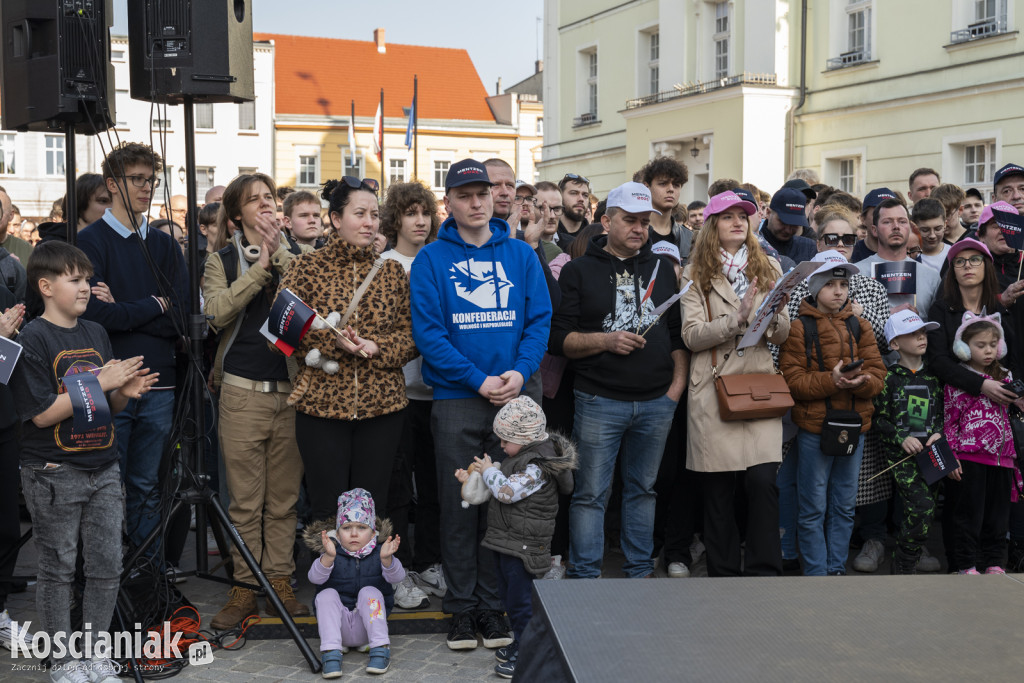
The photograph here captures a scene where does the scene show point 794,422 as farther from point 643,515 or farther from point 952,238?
point 952,238

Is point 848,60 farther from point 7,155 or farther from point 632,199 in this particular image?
point 7,155

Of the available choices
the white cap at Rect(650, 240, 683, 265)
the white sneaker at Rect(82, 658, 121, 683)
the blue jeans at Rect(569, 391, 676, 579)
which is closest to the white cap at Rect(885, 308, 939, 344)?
the white cap at Rect(650, 240, 683, 265)

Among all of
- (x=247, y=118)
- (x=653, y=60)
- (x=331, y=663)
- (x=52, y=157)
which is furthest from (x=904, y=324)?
(x=247, y=118)

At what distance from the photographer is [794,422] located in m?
5.64

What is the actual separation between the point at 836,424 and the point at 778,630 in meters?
3.81

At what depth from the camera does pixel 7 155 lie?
39281 mm

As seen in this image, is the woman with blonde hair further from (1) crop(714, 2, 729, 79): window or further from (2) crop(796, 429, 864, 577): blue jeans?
(1) crop(714, 2, 729, 79): window

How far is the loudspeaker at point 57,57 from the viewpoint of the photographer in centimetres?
536

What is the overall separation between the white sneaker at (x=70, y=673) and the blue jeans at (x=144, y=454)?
1047 mm

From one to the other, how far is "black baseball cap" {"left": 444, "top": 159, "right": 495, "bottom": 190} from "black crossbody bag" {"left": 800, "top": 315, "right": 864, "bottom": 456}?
1962 mm

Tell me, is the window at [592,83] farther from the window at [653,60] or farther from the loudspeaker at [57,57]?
the loudspeaker at [57,57]

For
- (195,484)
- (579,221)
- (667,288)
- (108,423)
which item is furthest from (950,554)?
(108,423)

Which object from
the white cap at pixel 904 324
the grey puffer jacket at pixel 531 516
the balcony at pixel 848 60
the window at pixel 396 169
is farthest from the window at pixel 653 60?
the window at pixel 396 169

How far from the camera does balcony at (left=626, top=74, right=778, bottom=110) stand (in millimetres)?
19672
